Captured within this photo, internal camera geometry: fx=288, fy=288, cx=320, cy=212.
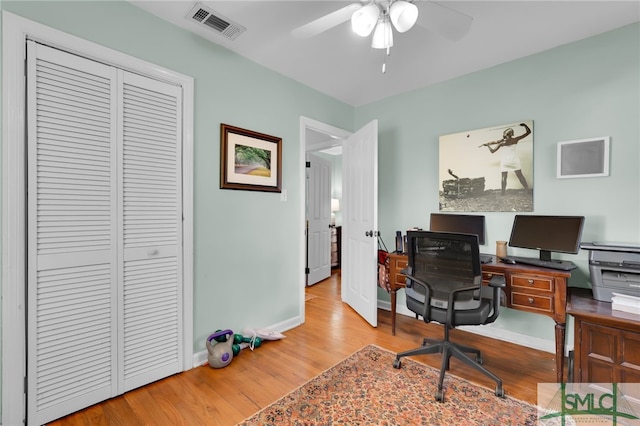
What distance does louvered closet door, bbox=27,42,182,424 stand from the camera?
1603 mm

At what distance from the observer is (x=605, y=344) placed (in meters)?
1.72

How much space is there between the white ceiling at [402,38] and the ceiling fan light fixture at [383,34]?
24cm

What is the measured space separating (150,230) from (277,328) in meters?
1.52

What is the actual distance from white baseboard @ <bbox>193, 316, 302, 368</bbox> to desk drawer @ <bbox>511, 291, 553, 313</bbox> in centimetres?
196

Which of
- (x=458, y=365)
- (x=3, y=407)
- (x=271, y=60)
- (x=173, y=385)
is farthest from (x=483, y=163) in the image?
(x=3, y=407)

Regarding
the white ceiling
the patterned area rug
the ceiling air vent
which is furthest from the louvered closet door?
the patterned area rug

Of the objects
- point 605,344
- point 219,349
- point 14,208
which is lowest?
point 219,349

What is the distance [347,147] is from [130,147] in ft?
7.86

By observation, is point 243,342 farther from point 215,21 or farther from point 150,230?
point 215,21

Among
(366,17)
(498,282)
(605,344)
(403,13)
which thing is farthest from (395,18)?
(605,344)

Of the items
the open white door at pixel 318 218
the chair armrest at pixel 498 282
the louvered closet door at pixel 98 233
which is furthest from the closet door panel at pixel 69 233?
the open white door at pixel 318 218

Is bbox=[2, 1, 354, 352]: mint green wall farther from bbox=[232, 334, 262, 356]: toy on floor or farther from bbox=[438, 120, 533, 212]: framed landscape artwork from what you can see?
bbox=[438, 120, 533, 212]: framed landscape artwork

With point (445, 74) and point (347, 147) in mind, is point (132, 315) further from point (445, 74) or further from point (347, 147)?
point (445, 74)

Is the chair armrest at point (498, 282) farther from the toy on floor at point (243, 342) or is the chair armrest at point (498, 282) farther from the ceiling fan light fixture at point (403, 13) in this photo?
the toy on floor at point (243, 342)
